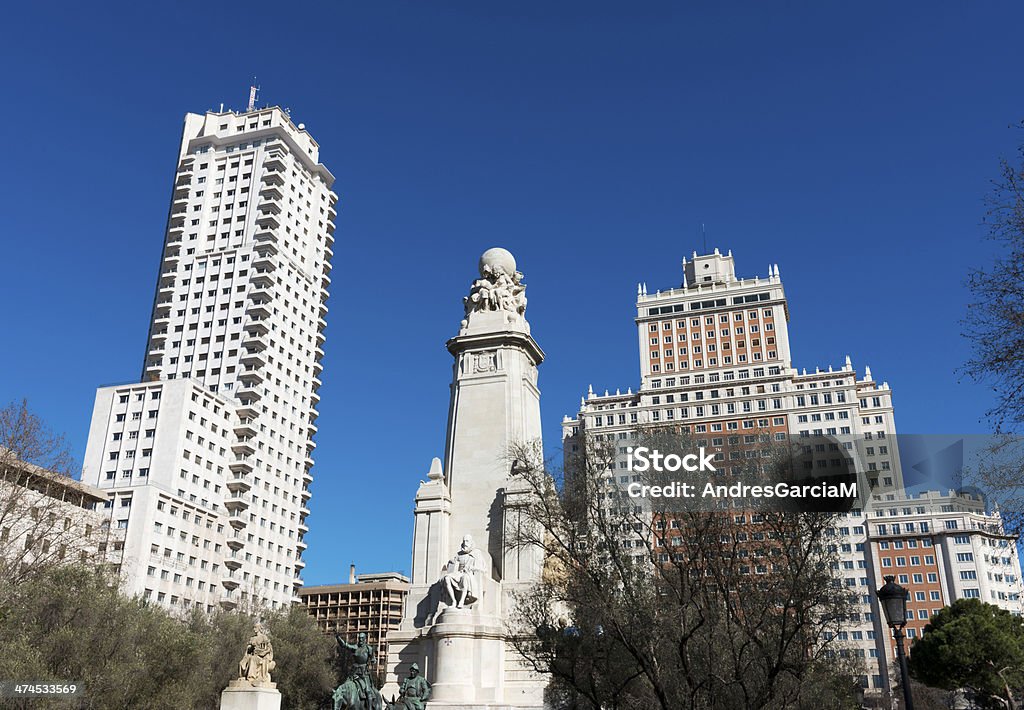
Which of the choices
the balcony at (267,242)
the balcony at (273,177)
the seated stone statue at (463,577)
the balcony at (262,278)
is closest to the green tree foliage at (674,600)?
the seated stone statue at (463,577)

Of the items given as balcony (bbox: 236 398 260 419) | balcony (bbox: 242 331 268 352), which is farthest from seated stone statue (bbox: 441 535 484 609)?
balcony (bbox: 242 331 268 352)

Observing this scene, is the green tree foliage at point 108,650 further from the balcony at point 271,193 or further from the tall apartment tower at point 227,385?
the balcony at point 271,193

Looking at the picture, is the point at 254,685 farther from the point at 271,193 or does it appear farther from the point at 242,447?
the point at 271,193

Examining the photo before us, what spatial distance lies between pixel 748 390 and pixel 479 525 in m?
68.9

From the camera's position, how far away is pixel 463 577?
1065 inches

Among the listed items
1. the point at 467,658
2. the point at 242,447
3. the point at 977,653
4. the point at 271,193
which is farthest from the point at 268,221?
the point at 977,653

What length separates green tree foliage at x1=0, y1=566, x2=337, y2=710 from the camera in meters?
24.4

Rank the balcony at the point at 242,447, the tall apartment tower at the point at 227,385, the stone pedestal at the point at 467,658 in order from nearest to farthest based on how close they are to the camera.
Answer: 1. the stone pedestal at the point at 467,658
2. the tall apartment tower at the point at 227,385
3. the balcony at the point at 242,447

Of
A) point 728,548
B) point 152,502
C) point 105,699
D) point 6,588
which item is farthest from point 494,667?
point 152,502

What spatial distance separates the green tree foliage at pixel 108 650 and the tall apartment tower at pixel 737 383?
59095 millimetres

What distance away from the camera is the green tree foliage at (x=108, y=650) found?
24.4 meters

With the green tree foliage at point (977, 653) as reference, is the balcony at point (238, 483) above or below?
above

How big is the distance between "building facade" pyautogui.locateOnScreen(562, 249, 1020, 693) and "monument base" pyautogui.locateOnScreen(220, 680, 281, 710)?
66.2m

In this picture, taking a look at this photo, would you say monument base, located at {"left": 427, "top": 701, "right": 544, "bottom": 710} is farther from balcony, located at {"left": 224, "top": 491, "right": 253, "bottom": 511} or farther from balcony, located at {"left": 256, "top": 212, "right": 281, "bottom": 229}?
balcony, located at {"left": 256, "top": 212, "right": 281, "bottom": 229}
